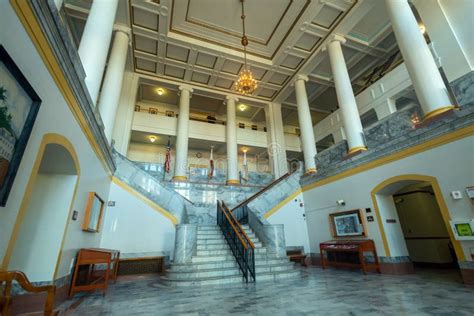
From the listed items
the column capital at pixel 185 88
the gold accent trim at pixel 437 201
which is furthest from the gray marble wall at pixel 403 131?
the column capital at pixel 185 88

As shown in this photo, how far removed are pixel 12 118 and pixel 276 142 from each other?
1178cm

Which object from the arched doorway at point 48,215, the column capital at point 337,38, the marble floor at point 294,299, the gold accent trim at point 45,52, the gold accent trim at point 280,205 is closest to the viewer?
the gold accent trim at point 45,52

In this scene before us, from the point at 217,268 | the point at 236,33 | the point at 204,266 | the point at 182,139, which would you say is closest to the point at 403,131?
the point at 217,268

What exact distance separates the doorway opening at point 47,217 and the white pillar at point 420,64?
292 inches

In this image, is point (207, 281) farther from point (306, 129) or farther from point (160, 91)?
point (160, 91)

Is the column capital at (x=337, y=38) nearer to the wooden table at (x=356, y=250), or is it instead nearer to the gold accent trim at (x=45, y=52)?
the wooden table at (x=356, y=250)

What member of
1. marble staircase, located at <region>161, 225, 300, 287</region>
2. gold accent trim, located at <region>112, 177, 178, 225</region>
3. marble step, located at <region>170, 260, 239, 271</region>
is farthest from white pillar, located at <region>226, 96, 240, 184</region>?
marble step, located at <region>170, 260, 239, 271</region>

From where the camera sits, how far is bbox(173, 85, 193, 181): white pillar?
10281 mm

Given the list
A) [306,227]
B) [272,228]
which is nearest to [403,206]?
[306,227]

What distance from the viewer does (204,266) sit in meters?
5.03

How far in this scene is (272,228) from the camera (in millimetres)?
5965

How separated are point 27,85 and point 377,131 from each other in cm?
777

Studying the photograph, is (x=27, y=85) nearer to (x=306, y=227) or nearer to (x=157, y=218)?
(x=157, y=218)

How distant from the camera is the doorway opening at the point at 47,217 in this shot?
10.1ft
